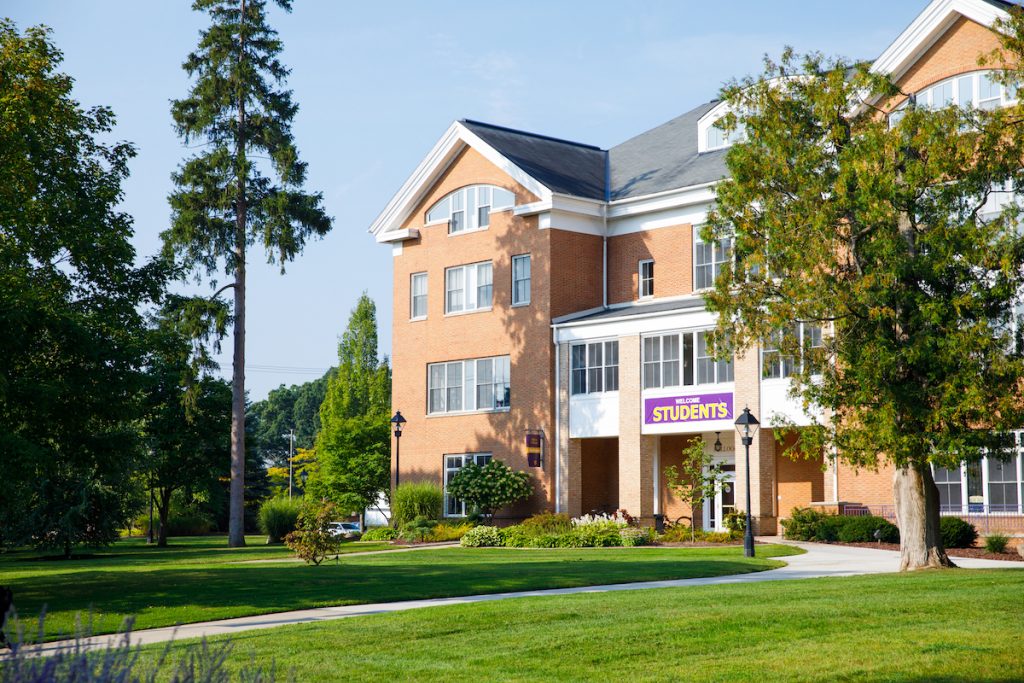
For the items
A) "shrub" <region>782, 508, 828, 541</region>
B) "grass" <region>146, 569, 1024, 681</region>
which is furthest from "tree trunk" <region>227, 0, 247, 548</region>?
"grass" <region>146, 569, 1024, 681</region>

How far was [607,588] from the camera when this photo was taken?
19.5m

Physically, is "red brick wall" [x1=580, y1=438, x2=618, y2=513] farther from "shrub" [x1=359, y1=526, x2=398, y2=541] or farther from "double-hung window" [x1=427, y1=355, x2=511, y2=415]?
"shrub" [x1=359, y1=526, x2=398, y2=541]

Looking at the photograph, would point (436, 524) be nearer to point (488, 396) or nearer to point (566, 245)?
point (488, 396)

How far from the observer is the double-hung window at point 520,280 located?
140 ft

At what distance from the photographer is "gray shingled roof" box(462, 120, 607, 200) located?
42688 mm

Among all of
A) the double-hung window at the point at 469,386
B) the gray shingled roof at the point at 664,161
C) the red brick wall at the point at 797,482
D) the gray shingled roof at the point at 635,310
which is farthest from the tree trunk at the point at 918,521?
the double-hung window at the point at 469,386

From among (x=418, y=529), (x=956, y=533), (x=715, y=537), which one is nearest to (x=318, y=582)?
(x=956, y=533)

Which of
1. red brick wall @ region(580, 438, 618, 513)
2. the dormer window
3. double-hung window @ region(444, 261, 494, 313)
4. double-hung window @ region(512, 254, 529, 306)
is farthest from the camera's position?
double-hung window @ region(444, 261, 494, 313)

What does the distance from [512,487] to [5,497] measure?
24.0 m

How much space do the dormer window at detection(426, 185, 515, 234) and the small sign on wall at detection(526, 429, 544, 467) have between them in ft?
26.9

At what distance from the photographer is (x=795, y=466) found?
3703 centimetres

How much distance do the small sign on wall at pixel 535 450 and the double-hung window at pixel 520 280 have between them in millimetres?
4831

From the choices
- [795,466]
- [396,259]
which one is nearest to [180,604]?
[795,466]

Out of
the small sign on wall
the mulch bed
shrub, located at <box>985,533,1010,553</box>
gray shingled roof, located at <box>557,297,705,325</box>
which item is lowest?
the mulch bed
